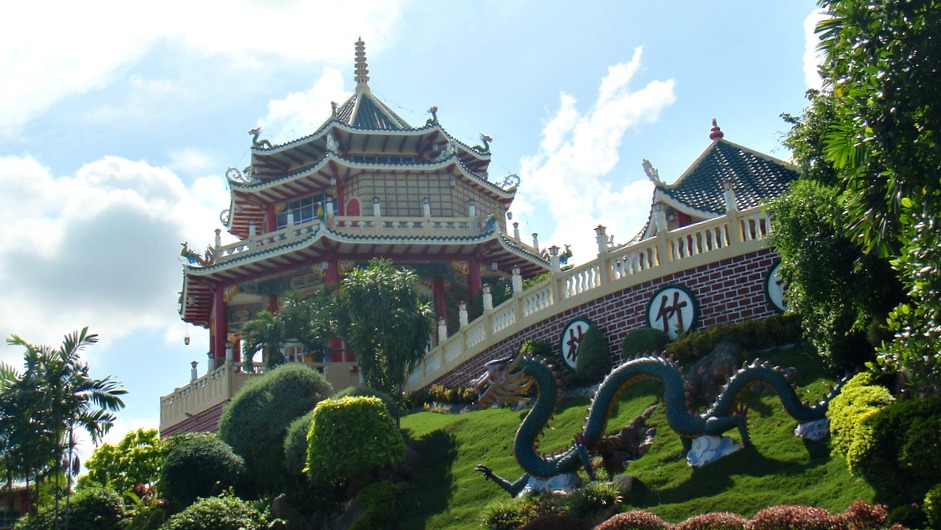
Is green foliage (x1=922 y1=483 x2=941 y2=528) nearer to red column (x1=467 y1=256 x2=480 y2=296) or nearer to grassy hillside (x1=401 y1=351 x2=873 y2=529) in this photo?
grassy hillside (x1=401 y1=351 x2=873 y2=529)

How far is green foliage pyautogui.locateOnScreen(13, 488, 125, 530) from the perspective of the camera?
2281cm

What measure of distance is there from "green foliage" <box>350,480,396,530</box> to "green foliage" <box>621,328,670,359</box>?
5.51m

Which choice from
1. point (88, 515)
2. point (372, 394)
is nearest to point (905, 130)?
point (372, 394)

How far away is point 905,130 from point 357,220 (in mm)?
25413

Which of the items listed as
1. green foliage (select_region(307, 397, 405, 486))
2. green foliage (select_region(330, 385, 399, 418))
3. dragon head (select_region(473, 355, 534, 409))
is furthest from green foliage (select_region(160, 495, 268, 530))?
dragon head (select_region(473, 355, 534, 409))

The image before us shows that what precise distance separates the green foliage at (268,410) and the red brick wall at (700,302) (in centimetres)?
499

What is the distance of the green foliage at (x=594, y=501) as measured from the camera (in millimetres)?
16312

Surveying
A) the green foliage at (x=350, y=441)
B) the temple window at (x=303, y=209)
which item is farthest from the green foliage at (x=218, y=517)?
the temple window at (x=303, y=209)

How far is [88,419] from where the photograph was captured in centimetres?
2302

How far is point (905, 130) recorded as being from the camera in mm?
12297

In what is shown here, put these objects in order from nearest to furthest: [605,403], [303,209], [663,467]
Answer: [663,467] → [605,403] → [303,209]

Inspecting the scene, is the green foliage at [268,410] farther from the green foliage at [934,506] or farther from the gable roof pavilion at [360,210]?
the green foliage at [934,506]

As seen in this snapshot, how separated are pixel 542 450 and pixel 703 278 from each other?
5036 millimetres

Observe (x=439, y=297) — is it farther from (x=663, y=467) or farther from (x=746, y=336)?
→ (x=663, y=467)
